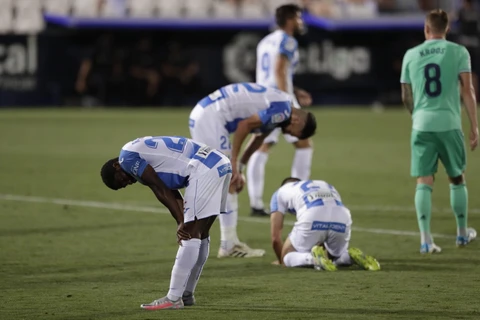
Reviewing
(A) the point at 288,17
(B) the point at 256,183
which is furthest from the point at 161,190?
(A) the point at 288,17

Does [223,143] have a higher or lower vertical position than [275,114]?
lower

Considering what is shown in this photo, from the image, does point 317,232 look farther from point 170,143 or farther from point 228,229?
point 170,143

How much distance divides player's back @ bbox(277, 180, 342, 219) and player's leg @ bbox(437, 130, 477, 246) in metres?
1.10

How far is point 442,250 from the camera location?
943cm

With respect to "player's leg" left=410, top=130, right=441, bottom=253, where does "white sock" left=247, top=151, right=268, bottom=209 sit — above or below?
below

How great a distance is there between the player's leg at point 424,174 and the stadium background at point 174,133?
0.25 meters

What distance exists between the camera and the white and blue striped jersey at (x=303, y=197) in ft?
28.1

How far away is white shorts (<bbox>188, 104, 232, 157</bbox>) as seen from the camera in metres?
9.02

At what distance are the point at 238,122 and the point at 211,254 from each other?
1204 mm

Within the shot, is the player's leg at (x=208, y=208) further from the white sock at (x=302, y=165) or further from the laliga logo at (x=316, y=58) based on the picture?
the laliga logo at (x=316, y=58)

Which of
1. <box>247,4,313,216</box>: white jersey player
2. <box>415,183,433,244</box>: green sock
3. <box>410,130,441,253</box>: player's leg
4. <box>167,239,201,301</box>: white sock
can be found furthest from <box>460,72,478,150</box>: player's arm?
<box>167,239,201,301</box>: white sock

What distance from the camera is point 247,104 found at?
902 centimetres

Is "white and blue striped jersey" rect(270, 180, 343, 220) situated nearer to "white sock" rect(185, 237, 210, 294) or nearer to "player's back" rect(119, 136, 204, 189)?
"white sock" rect(185, 237, 210, 294)

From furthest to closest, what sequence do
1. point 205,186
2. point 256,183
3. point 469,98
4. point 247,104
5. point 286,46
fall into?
1. point 256,183
2. point 286,46
3. point 469,98
4. point 247,104
5. point 205,186
